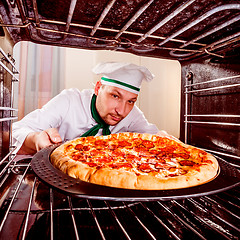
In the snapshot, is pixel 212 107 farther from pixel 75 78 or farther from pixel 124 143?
pixel 75 78

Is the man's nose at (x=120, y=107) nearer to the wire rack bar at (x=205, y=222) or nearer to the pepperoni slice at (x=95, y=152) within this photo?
the pepperoni slice at (x=95, y=152)

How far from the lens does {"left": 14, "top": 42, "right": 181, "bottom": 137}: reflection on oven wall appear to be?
3297 mm

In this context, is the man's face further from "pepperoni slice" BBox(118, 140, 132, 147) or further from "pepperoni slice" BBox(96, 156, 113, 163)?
"pepperoni slice" BBox(96, 156, 113, 163)

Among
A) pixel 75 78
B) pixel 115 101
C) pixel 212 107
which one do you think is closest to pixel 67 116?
pixel 115 101

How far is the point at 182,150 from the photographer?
1099 mm

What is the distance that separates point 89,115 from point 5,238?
139 cm

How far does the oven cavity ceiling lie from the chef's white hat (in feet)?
1.23

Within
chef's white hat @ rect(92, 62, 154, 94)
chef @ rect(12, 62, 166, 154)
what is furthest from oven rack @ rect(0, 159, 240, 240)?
chef's white hat @ rect(92, 62, 154, 94)

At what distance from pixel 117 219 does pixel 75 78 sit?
3295 millimetres

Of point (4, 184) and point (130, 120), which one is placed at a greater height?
point (130, 120)

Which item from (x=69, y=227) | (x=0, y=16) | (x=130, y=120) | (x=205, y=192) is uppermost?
(x=0, y=16)

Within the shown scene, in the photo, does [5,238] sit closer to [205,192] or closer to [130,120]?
[205,192]

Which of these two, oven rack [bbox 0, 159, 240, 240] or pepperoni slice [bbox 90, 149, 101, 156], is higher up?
pepperoni slice [bbox 90, 149, 101, 156]

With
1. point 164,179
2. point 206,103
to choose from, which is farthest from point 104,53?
point 164,179
